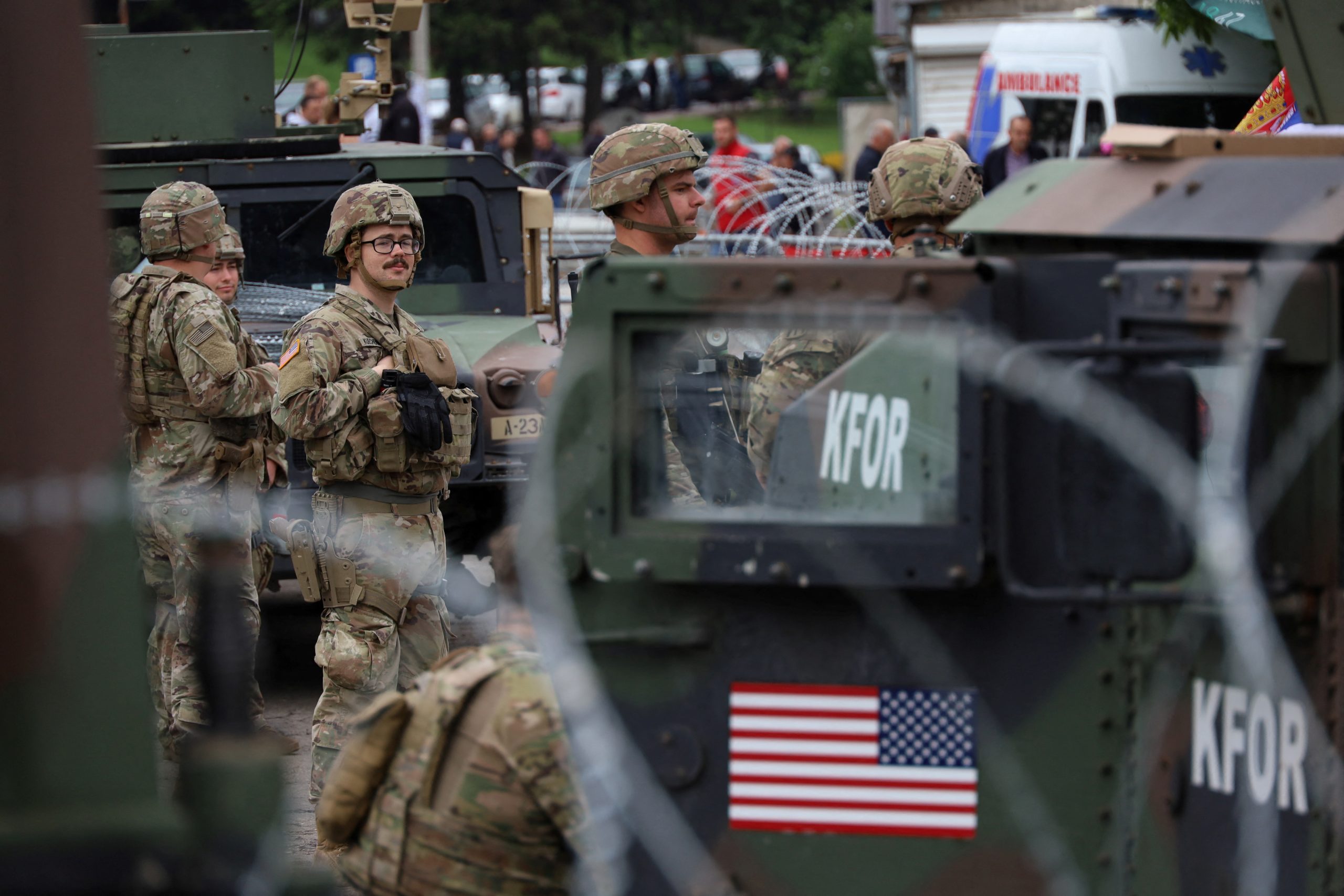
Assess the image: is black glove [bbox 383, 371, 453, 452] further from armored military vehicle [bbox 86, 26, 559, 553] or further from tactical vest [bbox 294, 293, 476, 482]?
armored military vehicle [bbox 86, 26, 559, 553]

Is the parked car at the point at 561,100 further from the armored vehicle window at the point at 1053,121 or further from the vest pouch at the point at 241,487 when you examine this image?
the vest pouch at the point at 241,487

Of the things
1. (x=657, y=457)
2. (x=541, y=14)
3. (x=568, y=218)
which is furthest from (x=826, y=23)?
(x=657, y=457)

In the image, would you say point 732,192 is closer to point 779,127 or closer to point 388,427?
point 388,427

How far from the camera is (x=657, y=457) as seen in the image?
106 inches

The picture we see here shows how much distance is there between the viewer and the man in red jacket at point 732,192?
11266mm

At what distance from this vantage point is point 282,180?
7.38 m

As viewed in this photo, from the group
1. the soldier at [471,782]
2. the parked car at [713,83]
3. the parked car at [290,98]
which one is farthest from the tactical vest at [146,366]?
the parked car at [713,83]

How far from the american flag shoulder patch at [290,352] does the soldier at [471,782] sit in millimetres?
2283

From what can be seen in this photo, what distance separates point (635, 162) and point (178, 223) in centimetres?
171

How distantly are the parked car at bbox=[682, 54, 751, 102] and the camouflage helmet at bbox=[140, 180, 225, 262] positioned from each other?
3964 cm

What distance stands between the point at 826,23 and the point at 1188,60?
30636mm

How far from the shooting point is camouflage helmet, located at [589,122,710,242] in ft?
15.9

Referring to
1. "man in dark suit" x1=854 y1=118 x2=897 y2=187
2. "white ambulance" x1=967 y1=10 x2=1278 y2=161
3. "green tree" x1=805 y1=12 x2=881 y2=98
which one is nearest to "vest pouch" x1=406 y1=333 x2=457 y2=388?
"white ambulance" x1=967 y1=10 x2=1278 y2=161

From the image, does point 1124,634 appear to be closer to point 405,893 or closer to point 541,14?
point 405,893
